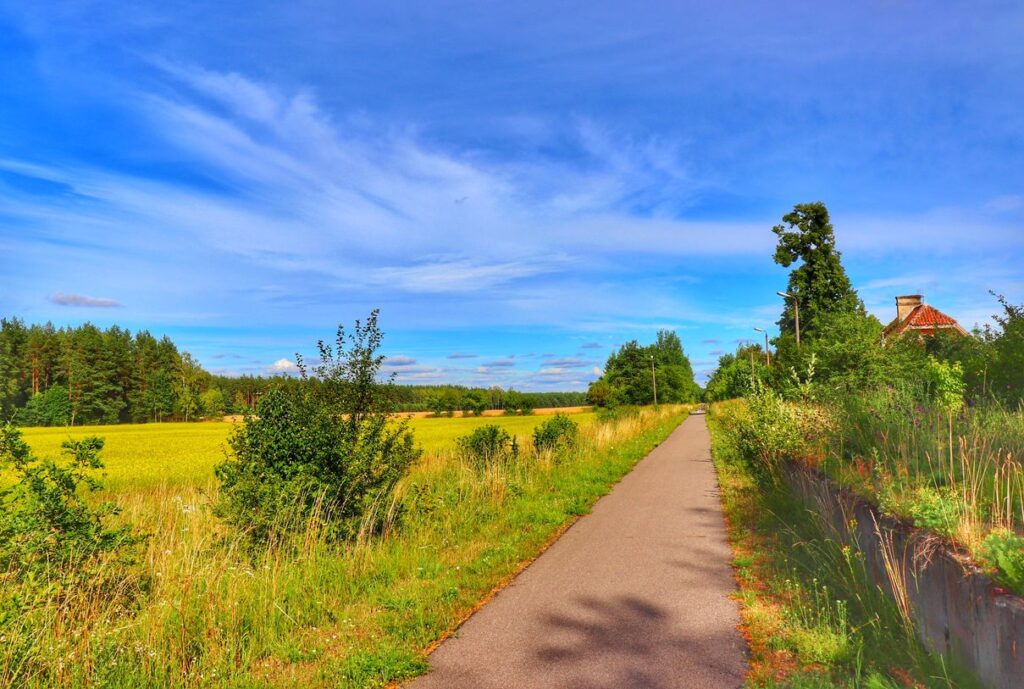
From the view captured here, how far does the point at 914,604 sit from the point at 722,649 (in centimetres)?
130

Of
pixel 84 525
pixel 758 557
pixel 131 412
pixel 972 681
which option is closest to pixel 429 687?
pixel 972 681

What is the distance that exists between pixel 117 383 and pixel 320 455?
95.3 meters

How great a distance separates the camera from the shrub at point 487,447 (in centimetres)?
1474

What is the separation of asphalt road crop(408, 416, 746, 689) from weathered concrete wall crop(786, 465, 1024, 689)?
1.18 meters

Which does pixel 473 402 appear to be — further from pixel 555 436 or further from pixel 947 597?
pixel 947 597

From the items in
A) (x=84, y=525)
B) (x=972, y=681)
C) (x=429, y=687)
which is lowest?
(x=429, y=687)

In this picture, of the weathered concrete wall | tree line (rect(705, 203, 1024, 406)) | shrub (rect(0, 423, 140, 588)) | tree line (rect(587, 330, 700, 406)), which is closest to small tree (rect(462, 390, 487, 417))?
tree line (rect(587, 330, 700, 406))

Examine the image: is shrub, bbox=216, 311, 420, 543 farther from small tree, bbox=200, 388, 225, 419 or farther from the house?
small tree, bbox=200, 388, 225, 419

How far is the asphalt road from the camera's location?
13.1ft

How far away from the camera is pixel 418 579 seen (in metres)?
6.22

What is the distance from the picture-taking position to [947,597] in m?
3.63

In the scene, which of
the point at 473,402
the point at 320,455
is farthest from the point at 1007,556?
the point at 473,402

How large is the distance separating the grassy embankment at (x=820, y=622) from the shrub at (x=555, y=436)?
977 centimetres

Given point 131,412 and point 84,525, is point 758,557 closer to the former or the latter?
point 84,525
